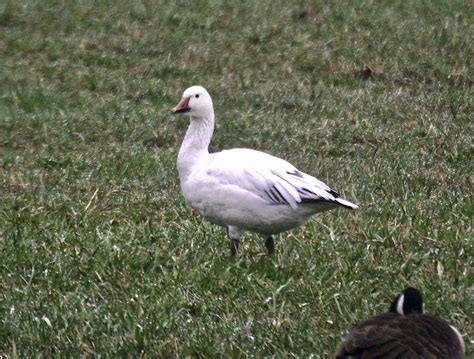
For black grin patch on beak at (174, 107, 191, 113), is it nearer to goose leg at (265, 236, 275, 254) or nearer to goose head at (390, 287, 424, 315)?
goose leg at (265, 236, 275, 254)

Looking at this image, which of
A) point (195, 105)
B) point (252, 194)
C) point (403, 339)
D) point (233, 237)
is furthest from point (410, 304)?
point (195, 105)

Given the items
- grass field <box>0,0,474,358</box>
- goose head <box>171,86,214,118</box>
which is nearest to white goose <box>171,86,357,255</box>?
grass field <box>0,0,474,358</box>

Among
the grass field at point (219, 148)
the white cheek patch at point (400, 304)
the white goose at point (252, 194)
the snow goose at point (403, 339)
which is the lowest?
the grass field at point (219, 148)

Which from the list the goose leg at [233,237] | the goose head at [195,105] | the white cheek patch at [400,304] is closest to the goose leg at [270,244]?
the goose leg at [233,237]

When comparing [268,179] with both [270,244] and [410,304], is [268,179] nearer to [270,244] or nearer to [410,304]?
[270,244]

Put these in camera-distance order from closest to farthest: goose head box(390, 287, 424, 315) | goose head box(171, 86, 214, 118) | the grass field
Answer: goose head box(390, 287, 424, 315)
the grass field
goose head box(171, 86, 214, 118)

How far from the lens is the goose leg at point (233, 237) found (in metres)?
6.98

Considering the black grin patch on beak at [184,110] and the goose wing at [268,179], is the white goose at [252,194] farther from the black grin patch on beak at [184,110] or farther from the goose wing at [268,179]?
the black grin patch on beak at [184,110]

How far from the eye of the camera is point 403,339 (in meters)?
4.52

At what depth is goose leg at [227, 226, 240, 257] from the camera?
698cm

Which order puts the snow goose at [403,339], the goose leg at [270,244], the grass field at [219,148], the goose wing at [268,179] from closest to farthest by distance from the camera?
1. the snow goose at [403,339]
2. the grass field at [219,148]
3. the goose wing at [268,179]
4. the goose leg at [270,244]

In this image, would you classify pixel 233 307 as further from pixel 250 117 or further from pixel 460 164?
pixel 250 117

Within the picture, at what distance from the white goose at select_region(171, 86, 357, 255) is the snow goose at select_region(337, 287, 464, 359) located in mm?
1895

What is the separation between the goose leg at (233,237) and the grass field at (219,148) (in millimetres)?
95
